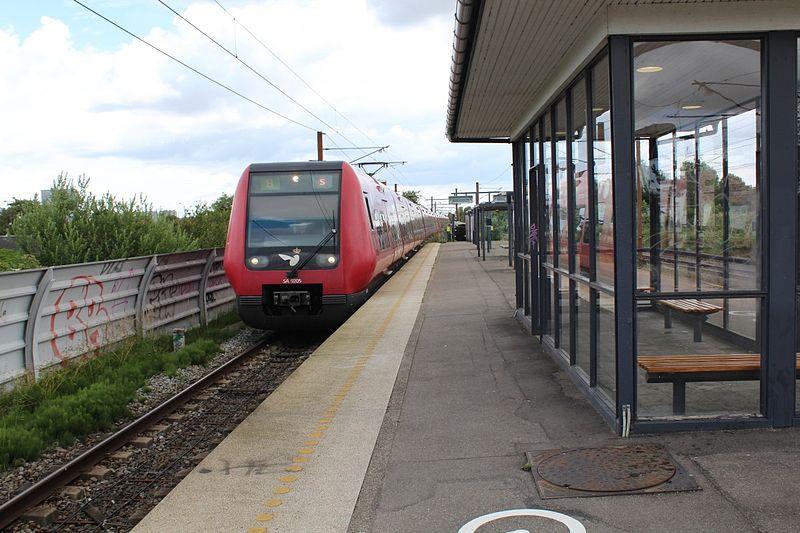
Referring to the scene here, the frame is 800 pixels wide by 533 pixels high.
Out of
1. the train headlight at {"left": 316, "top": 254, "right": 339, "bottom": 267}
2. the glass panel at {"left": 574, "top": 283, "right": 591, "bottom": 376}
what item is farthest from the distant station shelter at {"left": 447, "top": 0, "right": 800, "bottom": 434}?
the train headlight at {"left": 316, "top": 254, "right": 339, "bottom": 267}

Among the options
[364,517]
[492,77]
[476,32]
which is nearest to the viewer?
[364,517]

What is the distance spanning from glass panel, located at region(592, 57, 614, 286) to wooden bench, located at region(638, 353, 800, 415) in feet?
2.22

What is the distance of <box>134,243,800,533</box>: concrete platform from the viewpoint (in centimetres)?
391

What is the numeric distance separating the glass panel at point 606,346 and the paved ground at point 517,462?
0.83 feet

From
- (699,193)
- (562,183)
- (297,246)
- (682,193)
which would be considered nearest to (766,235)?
(699,193)

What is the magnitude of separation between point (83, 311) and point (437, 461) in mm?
5808

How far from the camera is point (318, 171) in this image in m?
11.1

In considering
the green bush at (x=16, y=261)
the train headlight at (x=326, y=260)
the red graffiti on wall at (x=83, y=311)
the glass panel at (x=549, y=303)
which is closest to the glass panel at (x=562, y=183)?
the glass panel at (x=549, y=303)

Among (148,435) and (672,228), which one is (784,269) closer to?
(672,228)

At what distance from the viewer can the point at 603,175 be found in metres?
5.60

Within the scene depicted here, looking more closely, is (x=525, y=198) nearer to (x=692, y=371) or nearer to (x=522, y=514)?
(x=692, y=371)

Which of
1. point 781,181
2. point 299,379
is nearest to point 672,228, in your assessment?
point 781,181

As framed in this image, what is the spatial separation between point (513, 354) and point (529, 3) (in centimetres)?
453

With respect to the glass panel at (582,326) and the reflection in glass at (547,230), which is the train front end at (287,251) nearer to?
the reflection in glass at (547,230)
